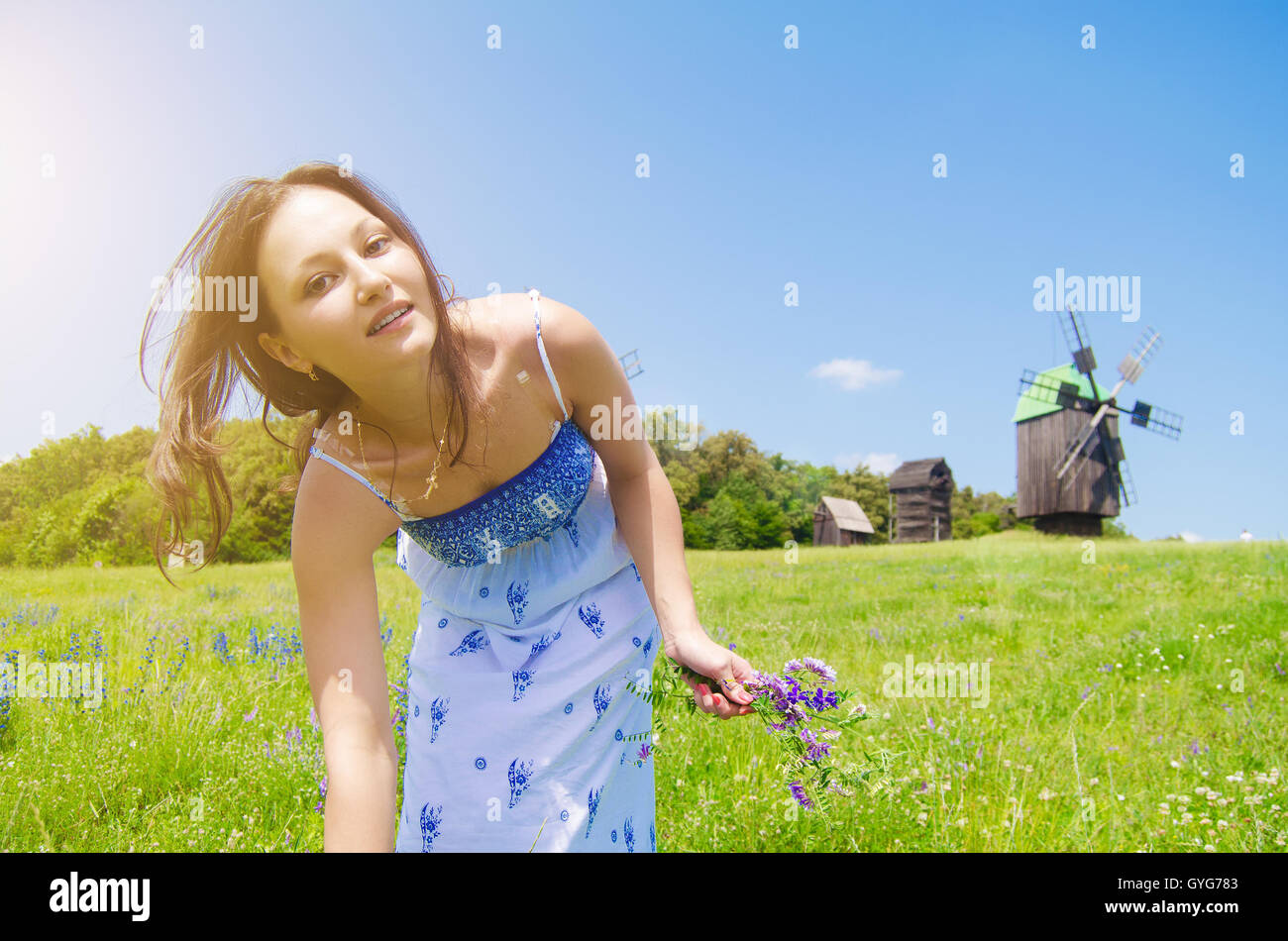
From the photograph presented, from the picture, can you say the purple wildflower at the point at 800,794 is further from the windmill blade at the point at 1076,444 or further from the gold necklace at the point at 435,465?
the windmill blade at the point at 1076,444

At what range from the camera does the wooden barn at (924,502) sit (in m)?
36.9

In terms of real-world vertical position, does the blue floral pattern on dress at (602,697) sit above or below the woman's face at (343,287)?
below

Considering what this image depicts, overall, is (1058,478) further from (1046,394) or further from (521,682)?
(521,682)

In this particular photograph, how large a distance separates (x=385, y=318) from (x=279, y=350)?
1.31 ft

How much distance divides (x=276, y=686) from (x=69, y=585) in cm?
406

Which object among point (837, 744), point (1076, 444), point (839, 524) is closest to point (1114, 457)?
point (1076, 444)

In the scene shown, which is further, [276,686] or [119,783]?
[276,686]

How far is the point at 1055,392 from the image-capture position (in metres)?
29.5

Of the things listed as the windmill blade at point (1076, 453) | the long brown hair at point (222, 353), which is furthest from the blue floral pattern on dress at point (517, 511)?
the windmill blade at point (1076, 453)

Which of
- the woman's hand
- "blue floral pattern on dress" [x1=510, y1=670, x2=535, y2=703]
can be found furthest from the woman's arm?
the woman's hand

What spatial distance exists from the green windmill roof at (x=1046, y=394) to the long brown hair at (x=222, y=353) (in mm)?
31952
